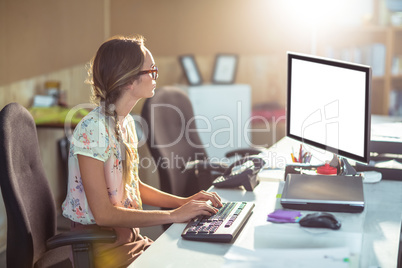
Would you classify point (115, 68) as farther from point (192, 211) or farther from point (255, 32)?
point (255, 32)

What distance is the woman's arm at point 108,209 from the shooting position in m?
1.78

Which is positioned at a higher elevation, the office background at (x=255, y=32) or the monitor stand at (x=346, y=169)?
the office background at (x=255, y=32)

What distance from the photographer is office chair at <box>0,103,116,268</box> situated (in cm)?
171

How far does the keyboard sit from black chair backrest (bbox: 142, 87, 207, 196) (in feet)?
2.14

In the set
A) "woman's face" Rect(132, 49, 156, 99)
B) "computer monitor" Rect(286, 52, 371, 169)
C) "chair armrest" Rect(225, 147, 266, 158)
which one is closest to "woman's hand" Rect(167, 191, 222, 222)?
"woman's face" Rect(132, 49, 156, 99)

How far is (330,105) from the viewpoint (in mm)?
2066

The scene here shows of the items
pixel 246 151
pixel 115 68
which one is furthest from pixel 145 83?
pixel 246 151

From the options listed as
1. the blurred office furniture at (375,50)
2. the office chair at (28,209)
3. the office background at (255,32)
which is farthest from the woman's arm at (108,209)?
the blurred office furniture at (375,50)

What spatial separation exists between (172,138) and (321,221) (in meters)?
1.09

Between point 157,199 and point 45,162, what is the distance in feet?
6.76

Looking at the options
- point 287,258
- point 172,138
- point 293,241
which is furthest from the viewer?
point 172,138

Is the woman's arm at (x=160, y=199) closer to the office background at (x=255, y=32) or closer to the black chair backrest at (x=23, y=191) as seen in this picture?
the black chair backrest at (x=23, y=191)

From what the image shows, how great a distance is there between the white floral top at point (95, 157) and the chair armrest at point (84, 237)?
17 centimetres

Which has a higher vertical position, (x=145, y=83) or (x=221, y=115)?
(x=145, y=83)
